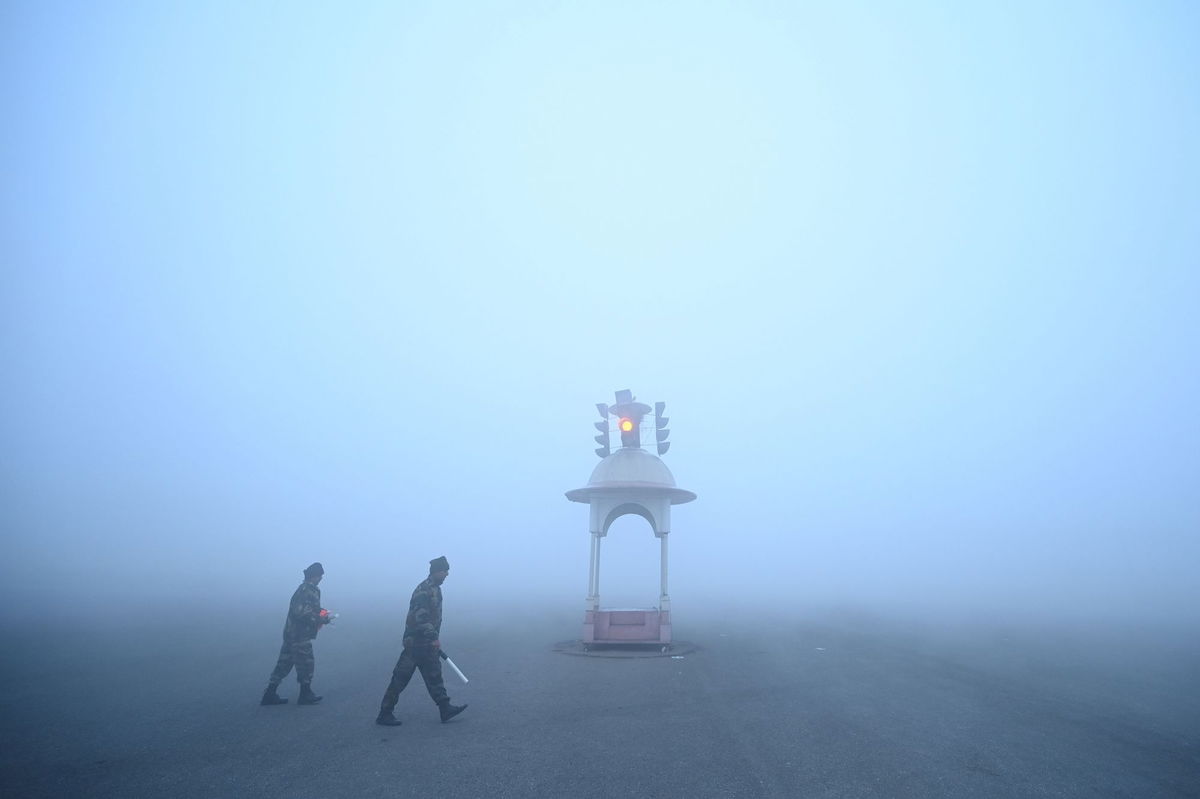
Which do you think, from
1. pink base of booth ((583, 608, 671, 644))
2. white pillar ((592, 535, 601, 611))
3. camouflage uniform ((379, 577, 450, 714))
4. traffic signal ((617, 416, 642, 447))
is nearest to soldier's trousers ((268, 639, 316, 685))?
camouflage uniform ((379, 577, 450, 714))

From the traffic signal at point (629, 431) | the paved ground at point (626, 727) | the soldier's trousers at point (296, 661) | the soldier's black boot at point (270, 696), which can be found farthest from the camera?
the traffic signal at point (629, 431)

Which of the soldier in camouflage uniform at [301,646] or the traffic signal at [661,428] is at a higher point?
the traffic signal at [661,428]

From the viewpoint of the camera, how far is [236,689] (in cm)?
1172

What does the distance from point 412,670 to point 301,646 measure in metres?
2.73

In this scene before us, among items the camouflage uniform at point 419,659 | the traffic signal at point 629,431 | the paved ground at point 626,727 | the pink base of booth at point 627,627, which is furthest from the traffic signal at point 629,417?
the camouflage uniform at point 419,659

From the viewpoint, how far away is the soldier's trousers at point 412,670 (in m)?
8.99

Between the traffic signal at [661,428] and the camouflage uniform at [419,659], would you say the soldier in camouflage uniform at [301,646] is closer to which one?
the camouflage uniform at [419,659]

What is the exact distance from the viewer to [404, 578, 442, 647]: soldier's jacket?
29.7 ft

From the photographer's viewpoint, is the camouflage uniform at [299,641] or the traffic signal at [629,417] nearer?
the camouflage uniform at [299,641]

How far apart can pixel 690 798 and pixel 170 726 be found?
730 cm

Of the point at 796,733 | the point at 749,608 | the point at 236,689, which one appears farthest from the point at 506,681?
the point at 749,608

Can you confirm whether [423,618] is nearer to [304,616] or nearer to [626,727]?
[304,616]

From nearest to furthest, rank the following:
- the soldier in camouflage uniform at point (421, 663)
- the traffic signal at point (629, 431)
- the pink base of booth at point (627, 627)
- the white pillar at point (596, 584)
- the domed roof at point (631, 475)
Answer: the soldier in camouflage uniform at point (421, 663) → the pink base of booth at point (627, 627) → the white pillar at point (596, 584) → the domed roof at point (631, 475) → the traffic signal at point (629, 431)

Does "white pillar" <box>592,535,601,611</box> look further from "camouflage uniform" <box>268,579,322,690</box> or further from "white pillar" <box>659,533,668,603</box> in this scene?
"camouflage uniform" <box>268,579,322,690</box>
